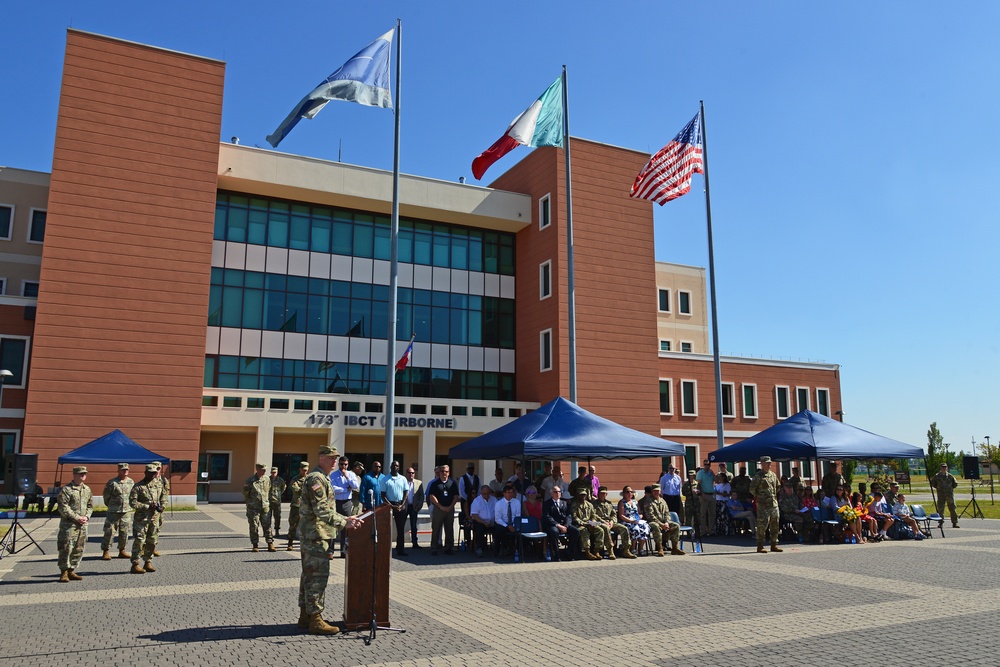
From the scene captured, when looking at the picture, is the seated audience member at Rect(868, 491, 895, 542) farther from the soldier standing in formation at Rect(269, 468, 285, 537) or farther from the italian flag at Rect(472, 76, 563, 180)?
the soldier standing in formation at Rect(269, 468, 285, 537)

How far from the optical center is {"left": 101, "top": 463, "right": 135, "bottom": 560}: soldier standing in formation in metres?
14.0

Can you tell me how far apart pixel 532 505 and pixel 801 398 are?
36099mm

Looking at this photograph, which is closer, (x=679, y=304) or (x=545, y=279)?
(x=545, y=279)

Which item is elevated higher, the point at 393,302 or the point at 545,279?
the point at 545,279

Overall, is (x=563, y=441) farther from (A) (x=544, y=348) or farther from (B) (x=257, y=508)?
(A) (x=544, y=348)

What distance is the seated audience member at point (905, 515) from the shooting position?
18.9 m

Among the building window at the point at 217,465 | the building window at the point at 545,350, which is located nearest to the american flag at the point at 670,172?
the building window at the point at 545,350

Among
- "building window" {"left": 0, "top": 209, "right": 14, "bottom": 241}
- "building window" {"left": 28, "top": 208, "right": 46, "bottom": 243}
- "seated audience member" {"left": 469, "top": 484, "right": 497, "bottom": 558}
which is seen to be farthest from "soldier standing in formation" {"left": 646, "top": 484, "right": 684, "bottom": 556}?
"building window" {"left": 0, "top": 209, "right": 14, "bottom": 241}

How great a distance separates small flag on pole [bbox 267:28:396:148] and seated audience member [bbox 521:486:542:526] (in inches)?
408

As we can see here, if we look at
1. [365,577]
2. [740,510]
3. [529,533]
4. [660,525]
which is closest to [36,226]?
[529,533]

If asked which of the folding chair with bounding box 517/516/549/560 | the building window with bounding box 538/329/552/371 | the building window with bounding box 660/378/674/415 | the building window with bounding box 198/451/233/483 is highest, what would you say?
the building window with bounding box 538/329/552/371

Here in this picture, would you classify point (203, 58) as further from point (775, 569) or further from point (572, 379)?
point (775, 569)

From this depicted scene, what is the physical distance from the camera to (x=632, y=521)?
15.6m

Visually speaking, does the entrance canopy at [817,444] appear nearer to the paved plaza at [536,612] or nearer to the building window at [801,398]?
the paved plaza at [536,612]
